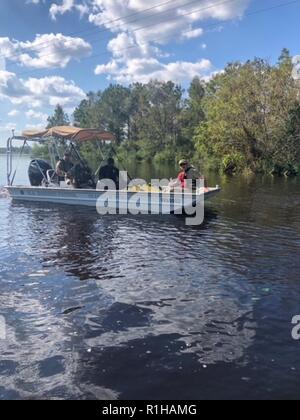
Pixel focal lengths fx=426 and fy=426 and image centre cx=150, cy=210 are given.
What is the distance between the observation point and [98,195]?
20172 millimetres

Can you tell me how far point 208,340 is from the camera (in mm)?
7133

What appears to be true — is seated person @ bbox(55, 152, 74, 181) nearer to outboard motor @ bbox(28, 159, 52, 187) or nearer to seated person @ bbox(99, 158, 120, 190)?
outboard motor @ bbox(28, 159, 52, 187)

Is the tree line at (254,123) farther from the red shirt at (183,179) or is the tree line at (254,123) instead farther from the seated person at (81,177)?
the red shirt at (183,179)

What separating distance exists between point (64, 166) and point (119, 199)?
14.5 ft

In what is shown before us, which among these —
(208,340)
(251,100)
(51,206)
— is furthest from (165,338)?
(251,100)

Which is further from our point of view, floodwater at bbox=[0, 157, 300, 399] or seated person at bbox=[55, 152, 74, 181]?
seated person at bbox=[55, 152, 74, 181]

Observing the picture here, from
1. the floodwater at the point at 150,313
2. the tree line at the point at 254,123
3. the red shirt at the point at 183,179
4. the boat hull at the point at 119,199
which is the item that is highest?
the tree line at the point at 254,123

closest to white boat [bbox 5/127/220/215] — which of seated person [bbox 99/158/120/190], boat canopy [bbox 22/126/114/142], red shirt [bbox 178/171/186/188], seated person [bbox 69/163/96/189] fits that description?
boat canopy [bbox 22/126/114/142]

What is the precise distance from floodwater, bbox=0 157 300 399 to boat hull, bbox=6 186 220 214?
2.61 m

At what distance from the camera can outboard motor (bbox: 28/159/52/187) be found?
23250 mm

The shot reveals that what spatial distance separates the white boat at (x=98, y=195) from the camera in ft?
59.7

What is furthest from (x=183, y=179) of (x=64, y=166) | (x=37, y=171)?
(x=37, y=171)

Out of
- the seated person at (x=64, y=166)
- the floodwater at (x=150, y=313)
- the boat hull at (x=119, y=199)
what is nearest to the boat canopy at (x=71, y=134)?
the seated person at (x=64, y=166)
